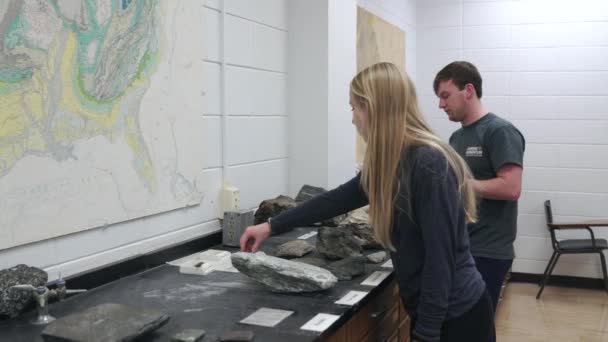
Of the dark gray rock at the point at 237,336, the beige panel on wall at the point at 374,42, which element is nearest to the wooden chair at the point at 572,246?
the beige panel on wall at the point at 374,42

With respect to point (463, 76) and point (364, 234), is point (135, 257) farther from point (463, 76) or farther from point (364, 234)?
point (463, 76)

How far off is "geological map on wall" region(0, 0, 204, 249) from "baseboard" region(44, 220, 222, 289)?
4.4 inches

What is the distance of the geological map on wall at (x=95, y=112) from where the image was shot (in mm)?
1655

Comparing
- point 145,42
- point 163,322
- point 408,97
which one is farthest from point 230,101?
point 163,322

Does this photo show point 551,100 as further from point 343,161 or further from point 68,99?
point 68,99

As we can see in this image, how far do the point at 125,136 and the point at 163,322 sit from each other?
784mm

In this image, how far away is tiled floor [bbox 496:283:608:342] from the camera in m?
3.95

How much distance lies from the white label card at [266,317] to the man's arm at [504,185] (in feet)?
3.90

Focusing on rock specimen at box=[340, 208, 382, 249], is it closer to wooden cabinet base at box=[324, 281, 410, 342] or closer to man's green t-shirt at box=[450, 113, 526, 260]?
wooden cabinet base at box=[324, 281, 410, 342]

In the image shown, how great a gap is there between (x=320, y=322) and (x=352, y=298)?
0.24 meters

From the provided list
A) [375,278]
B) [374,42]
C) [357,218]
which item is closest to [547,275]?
[374,42]

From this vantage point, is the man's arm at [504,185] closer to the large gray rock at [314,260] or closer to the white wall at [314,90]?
the large gray rock at [314,260]

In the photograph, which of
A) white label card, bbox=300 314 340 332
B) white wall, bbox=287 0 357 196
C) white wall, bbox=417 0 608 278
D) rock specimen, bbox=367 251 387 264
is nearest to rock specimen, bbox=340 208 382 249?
rock specimen, bbox=367 251 387 264

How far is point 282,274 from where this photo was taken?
1804 millimetres
